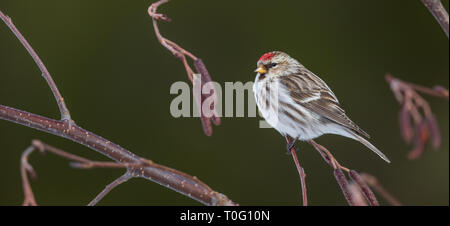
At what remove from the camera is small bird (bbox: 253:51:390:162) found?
153cm

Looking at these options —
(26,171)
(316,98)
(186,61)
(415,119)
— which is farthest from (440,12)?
(316,98)

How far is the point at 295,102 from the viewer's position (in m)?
1.61

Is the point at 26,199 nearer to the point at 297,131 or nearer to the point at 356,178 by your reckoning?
the point at 356,178

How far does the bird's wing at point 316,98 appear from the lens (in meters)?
1.55

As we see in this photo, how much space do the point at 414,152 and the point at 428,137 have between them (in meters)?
0.04

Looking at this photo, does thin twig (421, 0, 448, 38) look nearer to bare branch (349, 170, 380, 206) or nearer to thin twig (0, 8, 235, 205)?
bare branch (349, 170, 380, 206)

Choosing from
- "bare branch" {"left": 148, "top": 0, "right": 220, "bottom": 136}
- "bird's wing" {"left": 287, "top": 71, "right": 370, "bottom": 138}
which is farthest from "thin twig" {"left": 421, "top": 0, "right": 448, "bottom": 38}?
"bird's wing" {"left": 287, "top": 71, "right": 370, "bottom": 138}

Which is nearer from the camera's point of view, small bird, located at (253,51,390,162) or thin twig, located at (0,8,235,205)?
thin twig, located at (0,8,235,205)

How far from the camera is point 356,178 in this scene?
976 millimetres

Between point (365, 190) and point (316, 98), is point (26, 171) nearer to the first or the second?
point (365, 190)

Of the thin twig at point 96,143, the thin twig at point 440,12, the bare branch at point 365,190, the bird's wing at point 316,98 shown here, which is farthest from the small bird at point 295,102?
the thin twig at point 440,12
